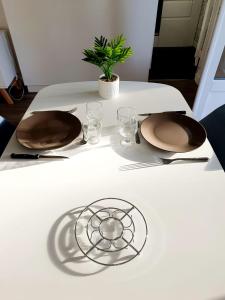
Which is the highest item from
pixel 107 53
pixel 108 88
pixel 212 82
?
pixel 107 53

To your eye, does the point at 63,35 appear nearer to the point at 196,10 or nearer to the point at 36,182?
the point at 36,182

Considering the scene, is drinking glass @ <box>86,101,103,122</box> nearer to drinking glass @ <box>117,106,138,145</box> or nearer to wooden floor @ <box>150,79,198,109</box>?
drinking glass @ <box>117,106,138,145</box>

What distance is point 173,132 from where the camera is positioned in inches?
36.5

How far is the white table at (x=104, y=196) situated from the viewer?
0.52 m

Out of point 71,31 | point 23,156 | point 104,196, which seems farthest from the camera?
point 71,31

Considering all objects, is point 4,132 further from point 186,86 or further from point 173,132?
point 186,86

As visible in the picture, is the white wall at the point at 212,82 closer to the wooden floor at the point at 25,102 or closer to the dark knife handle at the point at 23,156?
the wooden floor at the point at 25,102

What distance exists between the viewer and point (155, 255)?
1.86 ft

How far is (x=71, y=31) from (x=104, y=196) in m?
2.01

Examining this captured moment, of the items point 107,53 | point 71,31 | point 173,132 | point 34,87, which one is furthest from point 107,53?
point 34,87

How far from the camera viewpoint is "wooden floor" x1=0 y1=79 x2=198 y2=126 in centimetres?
234

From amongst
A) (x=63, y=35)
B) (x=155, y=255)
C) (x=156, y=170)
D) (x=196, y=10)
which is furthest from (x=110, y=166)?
(x=196, y=10)

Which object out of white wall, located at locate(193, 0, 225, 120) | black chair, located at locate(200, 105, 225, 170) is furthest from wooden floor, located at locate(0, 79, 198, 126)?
black chair, located at locate(200, 105, 225, 170)

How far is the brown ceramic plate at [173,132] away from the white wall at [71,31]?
153 centimetres
